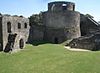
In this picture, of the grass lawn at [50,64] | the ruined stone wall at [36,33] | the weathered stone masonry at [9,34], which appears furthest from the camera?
the ruined stone wall at [36,33]

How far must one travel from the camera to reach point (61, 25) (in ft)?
124

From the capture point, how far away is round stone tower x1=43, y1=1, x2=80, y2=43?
37.7m

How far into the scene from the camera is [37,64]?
19.7 m

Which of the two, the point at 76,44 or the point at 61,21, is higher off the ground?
the point at 61,21

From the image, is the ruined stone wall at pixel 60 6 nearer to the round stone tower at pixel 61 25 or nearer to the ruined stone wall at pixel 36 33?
the round stone tower at pixel 61 25

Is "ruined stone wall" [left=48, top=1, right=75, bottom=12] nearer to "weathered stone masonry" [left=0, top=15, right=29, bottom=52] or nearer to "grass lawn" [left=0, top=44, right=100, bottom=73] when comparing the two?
"weathered stone masonry" [left=0, top=15, right=29, bottom=52]

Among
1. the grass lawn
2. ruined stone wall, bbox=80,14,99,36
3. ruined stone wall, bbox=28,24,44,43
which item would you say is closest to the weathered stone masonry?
the grass lawn

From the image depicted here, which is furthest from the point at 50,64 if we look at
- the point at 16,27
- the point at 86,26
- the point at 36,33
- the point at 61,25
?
the point at 86,26

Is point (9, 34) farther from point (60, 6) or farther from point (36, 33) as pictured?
point (60, 6)

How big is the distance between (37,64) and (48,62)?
39.9 inches

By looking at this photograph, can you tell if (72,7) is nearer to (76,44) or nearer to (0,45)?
(76,44)

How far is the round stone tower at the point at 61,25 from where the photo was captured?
37.7 metres

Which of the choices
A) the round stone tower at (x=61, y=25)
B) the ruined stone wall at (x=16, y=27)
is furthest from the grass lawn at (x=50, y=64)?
the round stone tower at (x=61, y=25)

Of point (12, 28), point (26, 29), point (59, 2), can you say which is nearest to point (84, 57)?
point (12, 28)
